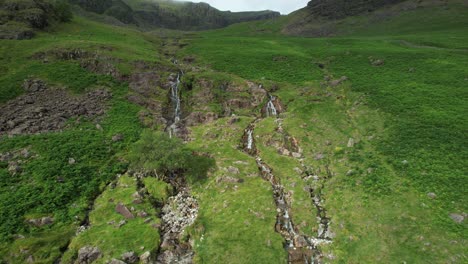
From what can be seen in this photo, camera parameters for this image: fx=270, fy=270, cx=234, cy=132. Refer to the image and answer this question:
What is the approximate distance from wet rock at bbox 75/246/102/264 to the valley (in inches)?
4.4

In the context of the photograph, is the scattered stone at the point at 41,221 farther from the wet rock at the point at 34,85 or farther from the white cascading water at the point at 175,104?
the wet rock at the point at 34,85

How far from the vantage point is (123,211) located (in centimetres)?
3069

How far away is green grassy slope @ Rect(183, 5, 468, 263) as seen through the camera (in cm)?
2666

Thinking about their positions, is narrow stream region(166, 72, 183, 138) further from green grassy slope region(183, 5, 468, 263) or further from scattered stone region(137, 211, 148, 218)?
scattered stone region(137, 211, 148, 218)

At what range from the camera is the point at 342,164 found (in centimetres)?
3794

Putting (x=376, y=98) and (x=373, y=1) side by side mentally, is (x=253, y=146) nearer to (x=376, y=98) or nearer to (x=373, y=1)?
(x=376, y=98)

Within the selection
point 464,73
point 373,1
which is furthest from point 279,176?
point 373,1

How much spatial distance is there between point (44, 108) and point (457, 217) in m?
61.2

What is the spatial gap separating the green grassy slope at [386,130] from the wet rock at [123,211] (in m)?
22.2

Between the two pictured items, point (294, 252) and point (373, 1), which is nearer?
point (294, 252)

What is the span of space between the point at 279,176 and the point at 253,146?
8.87m

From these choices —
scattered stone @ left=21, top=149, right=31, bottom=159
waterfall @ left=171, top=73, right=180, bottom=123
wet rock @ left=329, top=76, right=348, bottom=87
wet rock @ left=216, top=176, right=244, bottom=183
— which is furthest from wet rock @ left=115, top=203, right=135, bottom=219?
wet rock @ left=329, top=76, right=348, bottom=87

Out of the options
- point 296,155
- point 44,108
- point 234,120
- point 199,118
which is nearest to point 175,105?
point 199,118

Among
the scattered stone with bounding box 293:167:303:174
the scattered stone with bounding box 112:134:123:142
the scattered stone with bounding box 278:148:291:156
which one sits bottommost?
the scattered stone with bounding box 112:134:123:142
